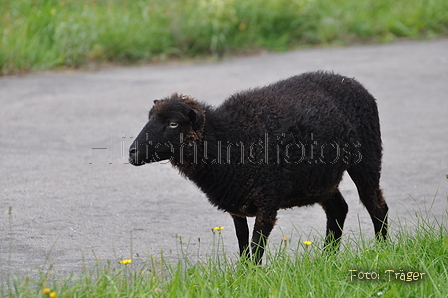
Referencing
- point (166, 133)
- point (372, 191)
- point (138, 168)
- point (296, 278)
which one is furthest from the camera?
point (138, 168)

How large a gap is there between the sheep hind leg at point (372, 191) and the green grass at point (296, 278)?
58 cm

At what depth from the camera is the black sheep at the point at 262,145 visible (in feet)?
13.7

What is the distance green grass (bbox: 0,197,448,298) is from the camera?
11.3 ft

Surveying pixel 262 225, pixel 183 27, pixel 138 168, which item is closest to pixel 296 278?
pixel 262 225

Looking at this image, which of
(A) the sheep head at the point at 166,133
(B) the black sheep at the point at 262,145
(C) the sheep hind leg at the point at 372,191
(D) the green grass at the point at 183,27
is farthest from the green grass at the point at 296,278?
(D) the green grass at the point at 183,27

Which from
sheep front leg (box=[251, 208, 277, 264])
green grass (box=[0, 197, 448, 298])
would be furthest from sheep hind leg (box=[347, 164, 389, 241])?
sheep front leg (box=[251, 208, 277, 264])

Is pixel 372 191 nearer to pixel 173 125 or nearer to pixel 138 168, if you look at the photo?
pixel 173 125

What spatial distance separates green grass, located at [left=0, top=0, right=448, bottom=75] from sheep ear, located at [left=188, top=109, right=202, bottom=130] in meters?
6.70

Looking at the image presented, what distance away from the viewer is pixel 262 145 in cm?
424

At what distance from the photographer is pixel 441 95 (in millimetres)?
9570

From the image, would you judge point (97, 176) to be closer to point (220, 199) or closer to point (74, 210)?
point (74, 210)

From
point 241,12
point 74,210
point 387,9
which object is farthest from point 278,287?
point 387,9

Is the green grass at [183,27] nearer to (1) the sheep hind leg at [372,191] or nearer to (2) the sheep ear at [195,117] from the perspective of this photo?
(2) the sheep ear at [195,117]

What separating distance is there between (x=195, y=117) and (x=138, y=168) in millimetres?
2922
